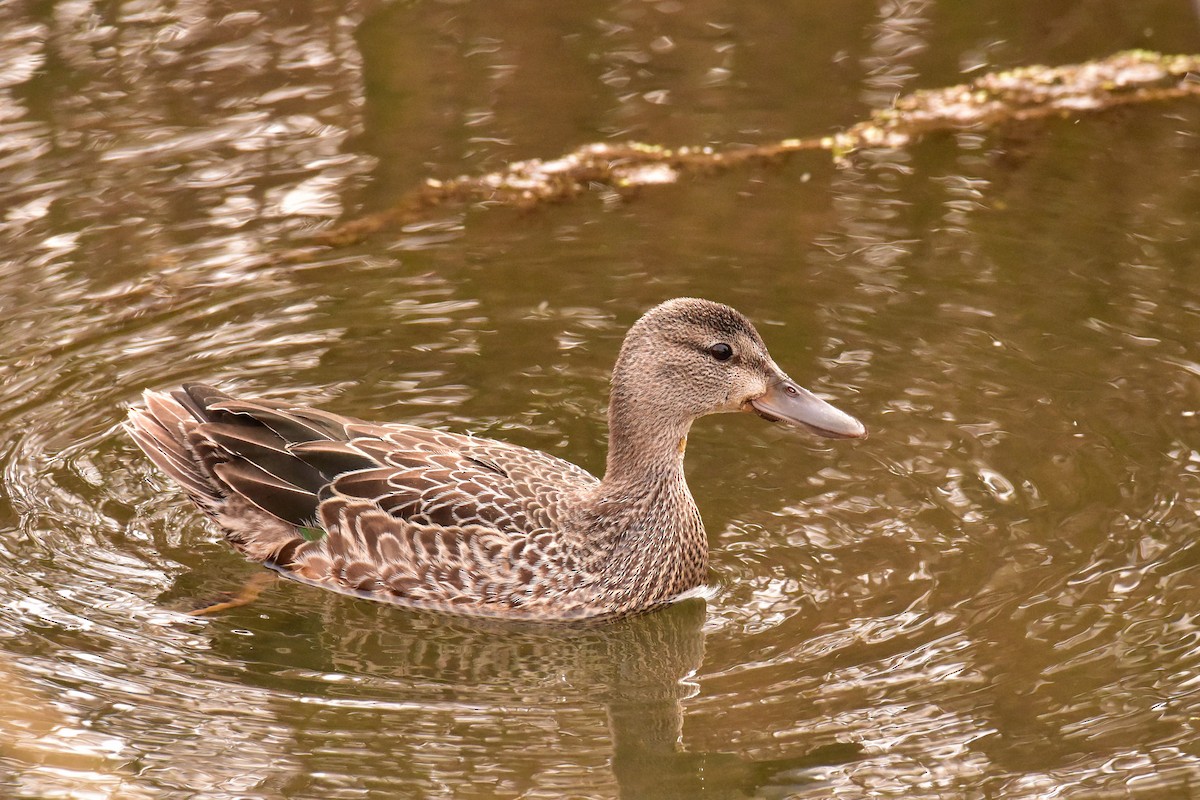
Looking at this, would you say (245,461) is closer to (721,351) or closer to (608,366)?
(608,366)

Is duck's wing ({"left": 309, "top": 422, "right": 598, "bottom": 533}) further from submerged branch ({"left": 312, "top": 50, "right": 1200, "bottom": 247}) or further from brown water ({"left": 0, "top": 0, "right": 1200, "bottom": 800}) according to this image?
submerged branch ({"left": 312, "top": 50, "right": 1200, "bottom": 247})

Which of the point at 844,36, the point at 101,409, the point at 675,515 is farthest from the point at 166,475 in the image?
the point at 844,36

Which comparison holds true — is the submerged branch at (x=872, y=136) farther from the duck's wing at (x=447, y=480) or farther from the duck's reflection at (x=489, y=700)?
the duck's reflection at (x=489, y=700)

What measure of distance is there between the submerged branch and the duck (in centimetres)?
287

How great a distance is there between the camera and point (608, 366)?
29.3ft

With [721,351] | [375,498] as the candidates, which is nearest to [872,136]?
[721,351]

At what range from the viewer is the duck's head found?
7.41 m

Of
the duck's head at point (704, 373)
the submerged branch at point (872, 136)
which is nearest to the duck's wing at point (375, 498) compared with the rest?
the duck's head at point (704, 373)

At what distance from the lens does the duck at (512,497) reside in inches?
291

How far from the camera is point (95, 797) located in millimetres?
6062

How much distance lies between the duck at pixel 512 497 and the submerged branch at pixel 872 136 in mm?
2873

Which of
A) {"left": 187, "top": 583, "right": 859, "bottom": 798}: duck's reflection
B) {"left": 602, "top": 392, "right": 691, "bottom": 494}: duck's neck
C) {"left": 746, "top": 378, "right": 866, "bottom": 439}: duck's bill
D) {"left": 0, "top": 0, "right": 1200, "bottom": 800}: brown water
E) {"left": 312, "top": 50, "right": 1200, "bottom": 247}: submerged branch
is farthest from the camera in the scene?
{"left": 312, "top": 50, "right": 1200, "bottom": 247}: submerged branch

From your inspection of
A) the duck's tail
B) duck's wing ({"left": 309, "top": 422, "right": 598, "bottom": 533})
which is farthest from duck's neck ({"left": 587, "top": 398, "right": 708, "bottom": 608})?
the duck's tail

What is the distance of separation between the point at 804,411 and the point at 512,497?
1.43 meters
